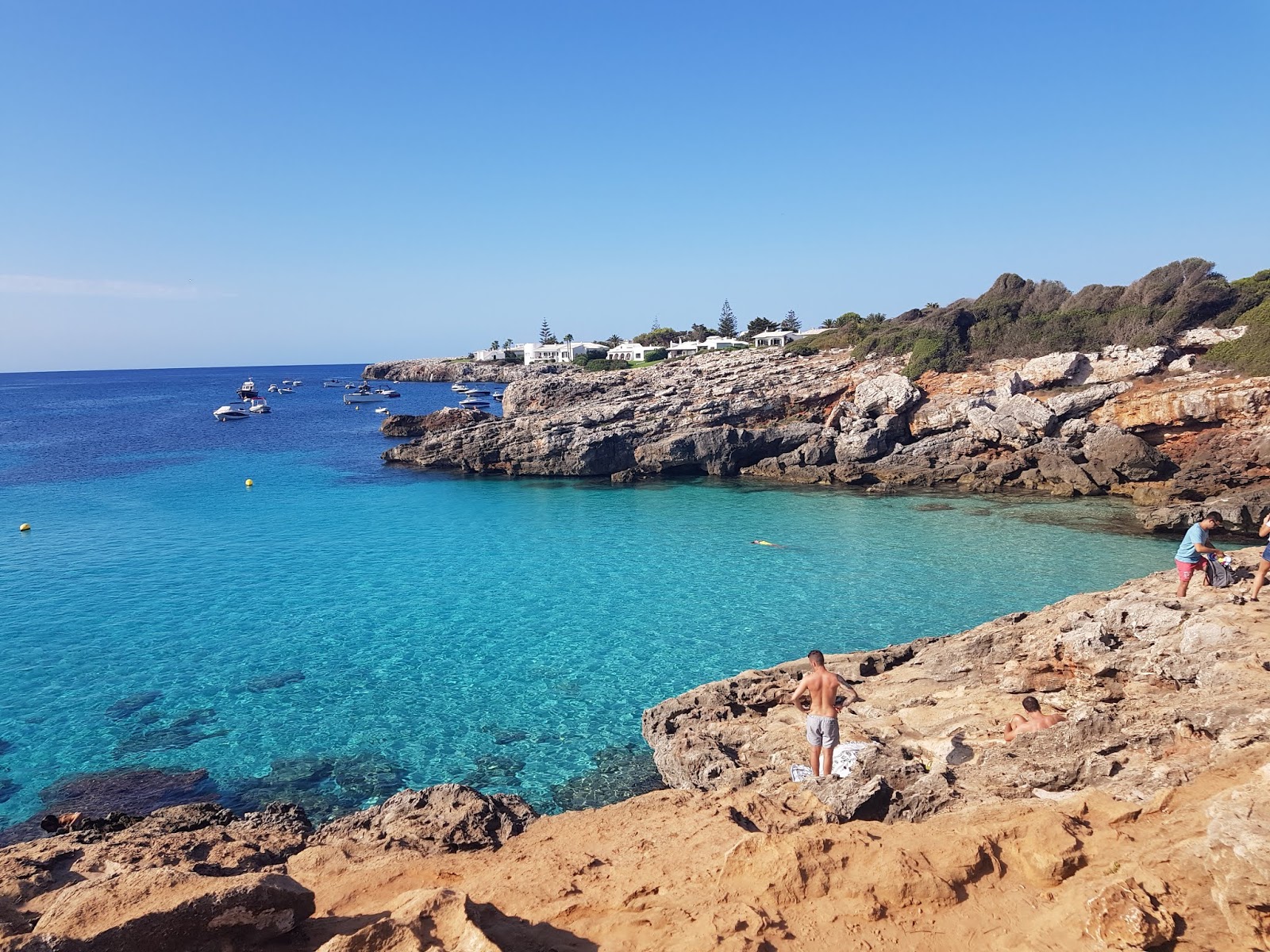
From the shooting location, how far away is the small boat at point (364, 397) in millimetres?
96300

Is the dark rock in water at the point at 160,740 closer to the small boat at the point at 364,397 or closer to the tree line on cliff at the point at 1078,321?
the tree line on cliff at the point at 1078,321

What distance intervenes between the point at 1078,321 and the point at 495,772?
41941 mm

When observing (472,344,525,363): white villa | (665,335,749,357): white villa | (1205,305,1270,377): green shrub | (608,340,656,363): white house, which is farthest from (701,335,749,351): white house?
(472,344,525,363): white villa

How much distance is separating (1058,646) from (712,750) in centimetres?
558

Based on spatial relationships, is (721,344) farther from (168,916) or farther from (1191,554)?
(168,916)

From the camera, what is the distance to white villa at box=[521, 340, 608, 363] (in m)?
114

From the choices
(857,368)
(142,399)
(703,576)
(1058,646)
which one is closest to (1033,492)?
(857,368)

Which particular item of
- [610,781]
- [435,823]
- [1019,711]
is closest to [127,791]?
[435,823]

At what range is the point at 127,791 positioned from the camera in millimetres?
11164

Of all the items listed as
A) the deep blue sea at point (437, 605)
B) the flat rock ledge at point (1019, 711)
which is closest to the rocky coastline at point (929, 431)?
the deep blue sea at point (437, 605)

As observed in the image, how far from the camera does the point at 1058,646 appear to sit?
11000mm

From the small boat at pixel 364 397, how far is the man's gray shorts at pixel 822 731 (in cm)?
9522

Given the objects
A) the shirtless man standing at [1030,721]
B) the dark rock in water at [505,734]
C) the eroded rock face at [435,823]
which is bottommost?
the dark rock in water at [505,734]

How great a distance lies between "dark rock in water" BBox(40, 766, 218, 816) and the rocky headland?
4.54 ft
